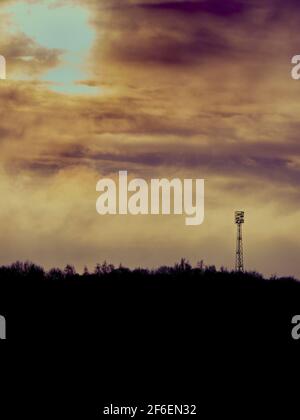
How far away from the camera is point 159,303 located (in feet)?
249

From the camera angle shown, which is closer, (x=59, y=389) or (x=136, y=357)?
(x=59, y=389)

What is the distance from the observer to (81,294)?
7438cm

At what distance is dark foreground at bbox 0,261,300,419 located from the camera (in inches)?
2447

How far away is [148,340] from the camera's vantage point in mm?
72375

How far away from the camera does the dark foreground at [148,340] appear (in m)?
62.2
